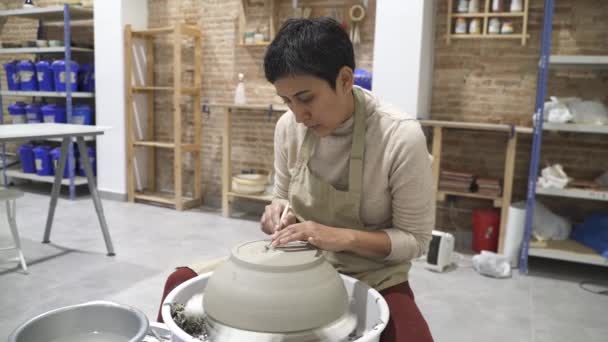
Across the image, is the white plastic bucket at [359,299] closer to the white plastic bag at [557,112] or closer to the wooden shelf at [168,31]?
the white plastic bag at [557,112]

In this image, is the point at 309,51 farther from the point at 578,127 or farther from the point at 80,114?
the point at 80,114

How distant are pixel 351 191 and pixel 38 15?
549 centimetres

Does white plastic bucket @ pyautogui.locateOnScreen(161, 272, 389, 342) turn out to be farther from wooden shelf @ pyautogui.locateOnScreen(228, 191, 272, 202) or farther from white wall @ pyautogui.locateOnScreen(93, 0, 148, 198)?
white wall @ pyautogui.locateOnScreen(93, 0, 148, 198)

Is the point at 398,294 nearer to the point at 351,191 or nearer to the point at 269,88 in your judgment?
the point at 351,191

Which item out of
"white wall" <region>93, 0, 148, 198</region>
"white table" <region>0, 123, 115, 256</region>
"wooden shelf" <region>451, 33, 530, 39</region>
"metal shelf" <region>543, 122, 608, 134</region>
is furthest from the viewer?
"white wall" <region>93, 0, 148, 198</region>

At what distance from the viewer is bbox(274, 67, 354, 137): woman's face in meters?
1.23

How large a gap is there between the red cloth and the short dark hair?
0.61 m

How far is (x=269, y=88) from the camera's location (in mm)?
4836

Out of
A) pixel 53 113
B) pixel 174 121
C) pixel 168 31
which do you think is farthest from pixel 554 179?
pixel 53 113

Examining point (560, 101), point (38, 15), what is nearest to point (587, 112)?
point (560, 101)

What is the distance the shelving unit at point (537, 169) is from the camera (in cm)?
310

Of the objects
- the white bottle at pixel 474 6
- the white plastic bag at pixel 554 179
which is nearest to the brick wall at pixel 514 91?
the white bottle at pixel 474 6

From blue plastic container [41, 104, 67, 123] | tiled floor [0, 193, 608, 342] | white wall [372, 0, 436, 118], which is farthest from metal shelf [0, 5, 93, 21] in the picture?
white wall [372, 0, 436, 118]

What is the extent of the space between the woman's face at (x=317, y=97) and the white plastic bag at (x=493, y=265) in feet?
8.09
